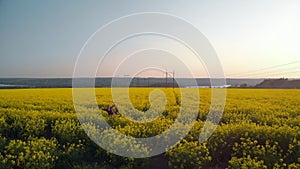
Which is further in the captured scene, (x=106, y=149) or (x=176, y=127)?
(x=176, y=127)

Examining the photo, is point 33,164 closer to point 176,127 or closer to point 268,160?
point 176,127

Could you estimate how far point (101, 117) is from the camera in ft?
33.2

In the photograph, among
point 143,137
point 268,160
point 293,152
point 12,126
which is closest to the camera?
point 268,160

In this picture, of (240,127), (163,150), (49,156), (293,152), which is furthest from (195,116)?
(49,156)

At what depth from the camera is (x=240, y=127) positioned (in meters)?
8.25

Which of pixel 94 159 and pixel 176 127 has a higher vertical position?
pixel 176 127

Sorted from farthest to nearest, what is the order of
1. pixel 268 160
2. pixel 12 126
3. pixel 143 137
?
pixel 12 126, pixel 143 137, pixel 268 160

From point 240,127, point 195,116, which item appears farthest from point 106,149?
point 195,116

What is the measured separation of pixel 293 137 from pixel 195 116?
3534 millimetres

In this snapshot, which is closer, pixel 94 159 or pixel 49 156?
pixel 49 156

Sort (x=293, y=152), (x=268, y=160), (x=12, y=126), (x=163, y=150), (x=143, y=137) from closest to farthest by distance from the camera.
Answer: (x=268, y=160) → (x=293, y=152) → (x=163, y=150) → (x=143, y=137) → (x=12, y=126)

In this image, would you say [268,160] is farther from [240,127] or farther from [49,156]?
[49,156]

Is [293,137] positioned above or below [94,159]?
above

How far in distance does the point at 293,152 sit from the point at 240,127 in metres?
1.49
